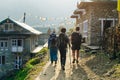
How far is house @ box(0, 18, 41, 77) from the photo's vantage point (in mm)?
45188

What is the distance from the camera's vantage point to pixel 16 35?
45.4 meters

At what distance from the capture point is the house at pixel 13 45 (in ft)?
148

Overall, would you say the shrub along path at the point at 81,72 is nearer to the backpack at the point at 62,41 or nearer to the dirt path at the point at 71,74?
the dirt path at the point at 71,74

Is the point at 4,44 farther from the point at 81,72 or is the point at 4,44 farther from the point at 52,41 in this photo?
the point at 81,72

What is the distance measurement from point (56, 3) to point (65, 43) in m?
180

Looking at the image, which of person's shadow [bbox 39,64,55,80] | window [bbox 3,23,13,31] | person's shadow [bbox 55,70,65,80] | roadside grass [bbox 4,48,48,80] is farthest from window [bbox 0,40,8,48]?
person's shadow [bbox 55,70,65,80]

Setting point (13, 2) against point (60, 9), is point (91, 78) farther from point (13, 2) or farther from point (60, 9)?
point (13, 2)

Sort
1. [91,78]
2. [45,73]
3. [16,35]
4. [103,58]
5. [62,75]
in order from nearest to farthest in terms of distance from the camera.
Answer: [91,78] < [62,75] < [45,73] < [103,58] < [16,35]

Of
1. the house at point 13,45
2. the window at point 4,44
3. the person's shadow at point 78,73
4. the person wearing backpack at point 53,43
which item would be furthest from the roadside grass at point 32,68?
the window at point 4,44

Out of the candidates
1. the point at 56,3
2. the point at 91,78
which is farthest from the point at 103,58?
the point at 56,3

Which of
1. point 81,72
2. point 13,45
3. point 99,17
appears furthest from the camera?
point 13,45

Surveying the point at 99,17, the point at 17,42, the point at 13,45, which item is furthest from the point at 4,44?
the point at 99,17

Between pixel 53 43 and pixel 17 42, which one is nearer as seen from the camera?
pixel 53 43

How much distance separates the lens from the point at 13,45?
4531cm
